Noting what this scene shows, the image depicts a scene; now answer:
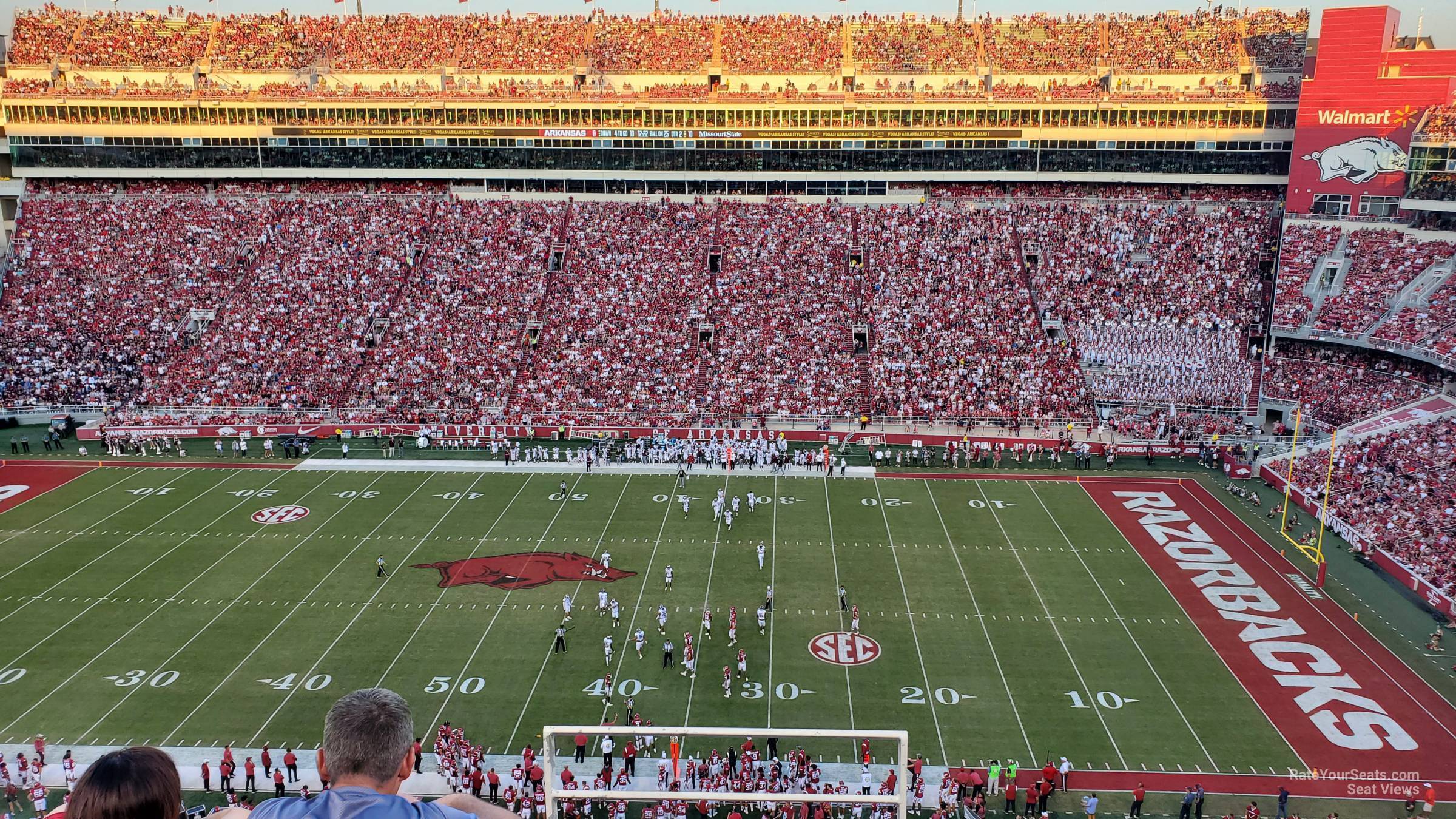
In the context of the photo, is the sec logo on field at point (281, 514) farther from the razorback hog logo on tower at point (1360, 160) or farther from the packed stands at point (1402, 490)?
the razorback hog logo on tower at point (1360, 160)


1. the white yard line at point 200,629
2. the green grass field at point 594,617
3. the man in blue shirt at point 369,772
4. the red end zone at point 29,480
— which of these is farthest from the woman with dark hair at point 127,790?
the red end zone at point 29,480

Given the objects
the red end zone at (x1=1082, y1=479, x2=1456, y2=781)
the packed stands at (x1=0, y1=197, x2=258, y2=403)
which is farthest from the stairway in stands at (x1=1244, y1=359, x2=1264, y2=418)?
the packed stands at (x1=0, y1=197, x2=258, y2=403)

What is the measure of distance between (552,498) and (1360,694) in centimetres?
2278

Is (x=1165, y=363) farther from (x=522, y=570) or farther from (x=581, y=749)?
(x=581, y=749)

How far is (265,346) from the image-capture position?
1778 inches

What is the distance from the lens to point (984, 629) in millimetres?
25047

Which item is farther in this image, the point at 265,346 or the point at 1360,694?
the point at 265,346

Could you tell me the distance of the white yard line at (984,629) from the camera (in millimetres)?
20609

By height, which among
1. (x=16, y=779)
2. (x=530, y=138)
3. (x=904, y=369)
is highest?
(x=530, y=138)

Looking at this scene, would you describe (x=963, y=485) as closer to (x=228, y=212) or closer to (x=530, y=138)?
(x=530, y=138)

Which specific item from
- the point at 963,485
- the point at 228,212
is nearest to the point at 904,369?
the point at 963,485

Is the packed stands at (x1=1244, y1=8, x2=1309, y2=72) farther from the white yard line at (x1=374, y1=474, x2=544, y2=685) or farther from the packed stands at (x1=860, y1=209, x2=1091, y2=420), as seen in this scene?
the white yard line at (x1=374, y1=474, x2=544, y2=685)

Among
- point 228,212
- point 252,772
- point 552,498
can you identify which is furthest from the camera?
point 228,212

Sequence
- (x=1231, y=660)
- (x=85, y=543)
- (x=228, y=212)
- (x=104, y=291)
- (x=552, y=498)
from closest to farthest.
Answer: (x=1231, y=660)
(x=85, y=543)
(x=552, y=498)
(x=104, y=291)
(x=228, y=212)
